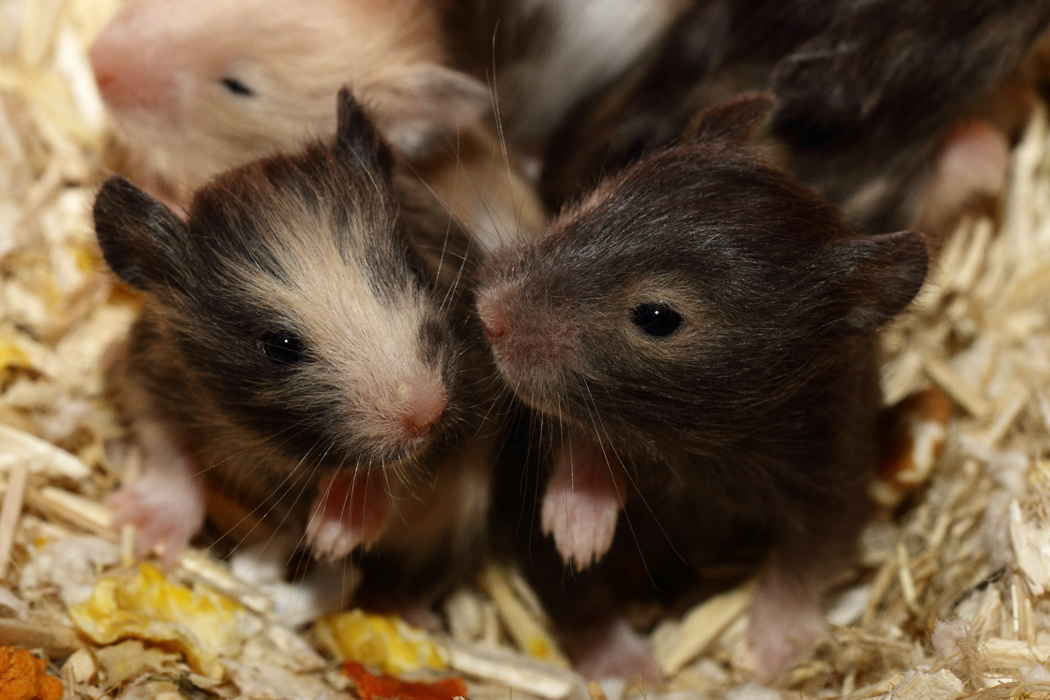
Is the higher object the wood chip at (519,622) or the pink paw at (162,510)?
the pink paw at (162,510)

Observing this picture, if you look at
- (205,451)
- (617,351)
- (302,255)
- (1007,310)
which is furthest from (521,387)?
(1007,310)

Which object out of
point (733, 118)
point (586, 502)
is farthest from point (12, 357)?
point (733, 118)

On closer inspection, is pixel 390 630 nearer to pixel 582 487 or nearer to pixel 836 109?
pixel 582 487

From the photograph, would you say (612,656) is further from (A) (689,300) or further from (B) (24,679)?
(B) (24,679)

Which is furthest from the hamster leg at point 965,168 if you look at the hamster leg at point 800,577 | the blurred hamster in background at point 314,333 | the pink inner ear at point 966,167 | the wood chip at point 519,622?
the wood chip at point 519,622

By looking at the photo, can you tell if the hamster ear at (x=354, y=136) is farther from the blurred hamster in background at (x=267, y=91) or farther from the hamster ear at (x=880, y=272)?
the hamster ear at (x=880, y=272)

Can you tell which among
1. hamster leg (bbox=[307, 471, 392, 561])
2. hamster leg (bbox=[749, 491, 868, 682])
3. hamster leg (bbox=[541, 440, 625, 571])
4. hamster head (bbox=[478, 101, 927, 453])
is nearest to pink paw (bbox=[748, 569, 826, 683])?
hamster leg (bbox=[749, 491, 868, 682])
